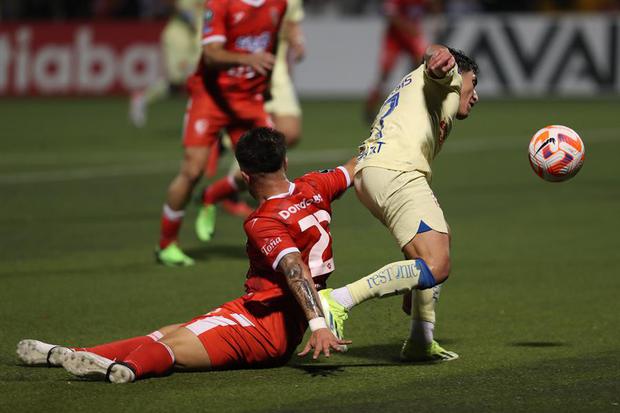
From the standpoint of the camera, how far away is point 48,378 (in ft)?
20.5

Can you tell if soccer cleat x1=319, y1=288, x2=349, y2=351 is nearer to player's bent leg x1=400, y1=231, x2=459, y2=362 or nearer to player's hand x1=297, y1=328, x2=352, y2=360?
player's hand x1=297, y1=328, x2=352, y2=360

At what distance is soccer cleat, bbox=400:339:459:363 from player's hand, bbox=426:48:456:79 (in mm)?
1439

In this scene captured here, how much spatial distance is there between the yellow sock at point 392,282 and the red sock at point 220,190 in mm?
4704

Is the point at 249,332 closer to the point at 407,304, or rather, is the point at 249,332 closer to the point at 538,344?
the point at 407,304

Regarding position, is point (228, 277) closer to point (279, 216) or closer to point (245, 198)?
point (279, 216)

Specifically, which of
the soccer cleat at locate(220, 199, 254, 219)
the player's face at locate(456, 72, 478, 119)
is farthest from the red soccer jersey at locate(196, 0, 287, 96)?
the player's face at locate(456, 72, 478, 119)

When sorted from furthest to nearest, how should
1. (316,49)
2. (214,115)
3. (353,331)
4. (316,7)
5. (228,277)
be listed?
(316,7) < (316,49) < (214,115) < (228,277) < (353,331)

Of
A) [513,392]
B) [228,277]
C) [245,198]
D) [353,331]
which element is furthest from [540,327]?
[245,198]

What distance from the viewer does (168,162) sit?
17.3 m

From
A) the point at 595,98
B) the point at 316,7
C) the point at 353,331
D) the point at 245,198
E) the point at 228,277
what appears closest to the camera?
the point at 353,331

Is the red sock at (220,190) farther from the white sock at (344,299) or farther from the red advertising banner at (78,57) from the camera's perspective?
the red advertising banner at (78,57)

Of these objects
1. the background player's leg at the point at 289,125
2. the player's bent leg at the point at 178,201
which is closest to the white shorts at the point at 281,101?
the background player's leg at the point at 289,125

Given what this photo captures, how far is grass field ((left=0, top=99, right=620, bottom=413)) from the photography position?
19.3ft

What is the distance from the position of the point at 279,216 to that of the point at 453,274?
11.5ft
